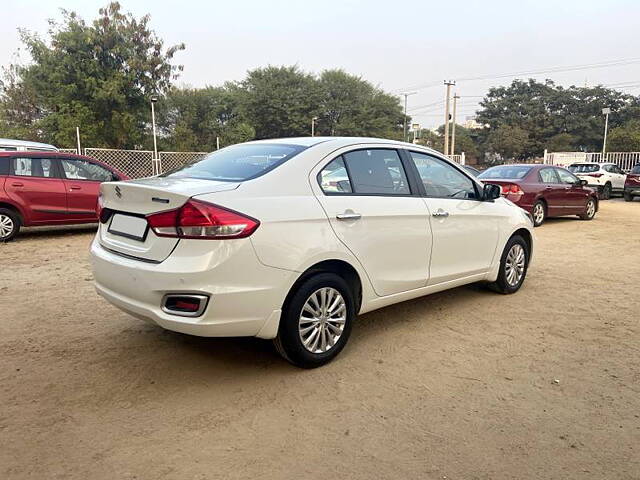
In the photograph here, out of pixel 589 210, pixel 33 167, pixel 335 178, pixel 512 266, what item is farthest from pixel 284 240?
pixel 589 210

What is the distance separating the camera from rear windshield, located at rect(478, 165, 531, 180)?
11.4 meters

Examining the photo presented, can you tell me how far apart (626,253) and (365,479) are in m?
7.46

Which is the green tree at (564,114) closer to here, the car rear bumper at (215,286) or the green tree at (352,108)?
the green tree at (352,108)

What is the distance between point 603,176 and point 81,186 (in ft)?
62.7

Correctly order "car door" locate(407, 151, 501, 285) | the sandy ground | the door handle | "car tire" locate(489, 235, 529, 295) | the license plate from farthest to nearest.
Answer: "car tire" locate(489, 235, 529, 295), "car door" locate(407, 151, 501, 285), the door handle, the license plate, the sandy ground

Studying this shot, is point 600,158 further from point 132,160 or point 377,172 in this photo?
point 377,172

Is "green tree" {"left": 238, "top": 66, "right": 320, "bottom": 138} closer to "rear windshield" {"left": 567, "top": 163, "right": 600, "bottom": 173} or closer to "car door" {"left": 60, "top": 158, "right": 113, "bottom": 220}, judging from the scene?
"rear windshield" {"left": 567, "top": 163, "right": 600, "bottom": 173}

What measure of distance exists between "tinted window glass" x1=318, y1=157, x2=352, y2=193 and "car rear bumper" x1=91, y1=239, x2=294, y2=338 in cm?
76

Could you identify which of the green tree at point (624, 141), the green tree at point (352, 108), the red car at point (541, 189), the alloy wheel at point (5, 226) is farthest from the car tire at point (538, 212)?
the green tree at point (352, 108)

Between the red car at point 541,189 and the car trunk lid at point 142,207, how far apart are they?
8.93 m

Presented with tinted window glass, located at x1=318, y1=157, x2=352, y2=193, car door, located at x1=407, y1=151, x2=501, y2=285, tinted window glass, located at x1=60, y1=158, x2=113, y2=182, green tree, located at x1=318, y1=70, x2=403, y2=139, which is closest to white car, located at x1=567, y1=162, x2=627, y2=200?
car door, located at x1=407, y1=151, x2=501, y2=285

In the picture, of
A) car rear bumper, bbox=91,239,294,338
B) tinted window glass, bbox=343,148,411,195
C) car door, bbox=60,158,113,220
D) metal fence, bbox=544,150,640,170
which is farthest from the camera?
metal fence, bbox=544,150,640,170

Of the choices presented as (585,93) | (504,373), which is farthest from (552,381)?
(585,93)

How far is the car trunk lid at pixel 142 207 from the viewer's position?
3076 mm
